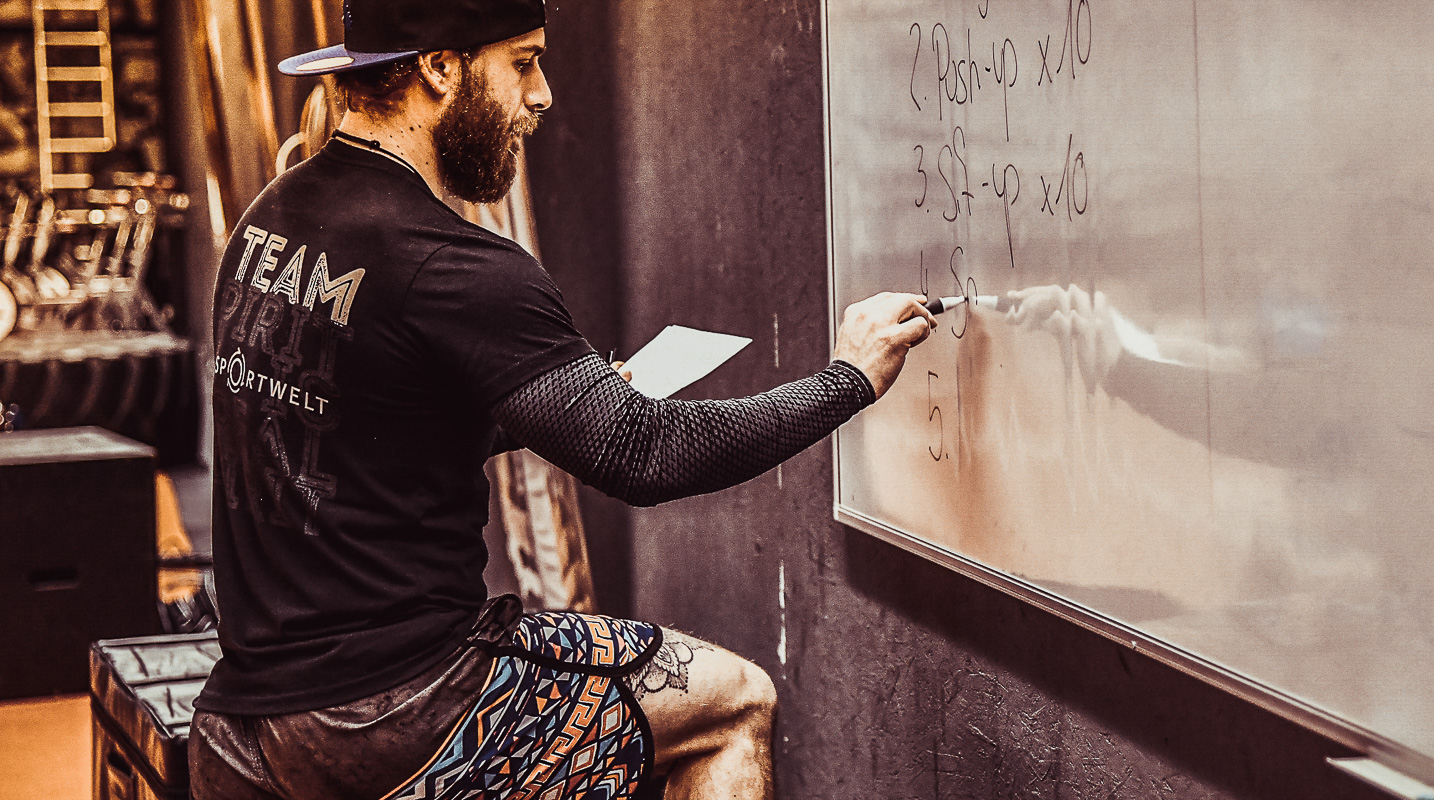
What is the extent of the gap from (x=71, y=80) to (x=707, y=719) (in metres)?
7.40

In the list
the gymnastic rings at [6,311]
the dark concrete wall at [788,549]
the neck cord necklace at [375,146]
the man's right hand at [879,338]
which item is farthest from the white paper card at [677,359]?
the gymnastic rings at [6,311]

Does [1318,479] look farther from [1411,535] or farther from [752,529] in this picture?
[752,529]

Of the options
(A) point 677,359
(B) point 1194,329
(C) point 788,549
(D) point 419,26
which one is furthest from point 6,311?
(B) point 1194,329

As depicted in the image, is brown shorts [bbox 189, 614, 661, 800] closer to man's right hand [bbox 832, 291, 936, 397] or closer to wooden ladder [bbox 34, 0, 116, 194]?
man's right hand [bbox 832, 291, 936, 397]

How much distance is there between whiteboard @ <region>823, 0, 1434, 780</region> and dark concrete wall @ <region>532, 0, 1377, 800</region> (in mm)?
126

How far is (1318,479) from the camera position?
3.25 feet

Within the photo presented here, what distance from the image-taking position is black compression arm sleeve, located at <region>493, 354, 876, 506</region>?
3.61 ft

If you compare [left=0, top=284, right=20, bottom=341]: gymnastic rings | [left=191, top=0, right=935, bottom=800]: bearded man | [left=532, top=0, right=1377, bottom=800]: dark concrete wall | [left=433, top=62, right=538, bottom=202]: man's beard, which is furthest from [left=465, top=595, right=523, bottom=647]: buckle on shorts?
[left=0, top=284, right=20, bottom=341]: gymnastic rings

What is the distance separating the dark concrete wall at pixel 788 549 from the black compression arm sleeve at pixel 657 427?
439mm

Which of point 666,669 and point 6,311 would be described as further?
point 6,311

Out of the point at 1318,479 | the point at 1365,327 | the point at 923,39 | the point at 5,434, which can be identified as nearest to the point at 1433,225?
the point at 1365,327

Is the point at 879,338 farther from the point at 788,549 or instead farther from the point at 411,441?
the point at 788,549

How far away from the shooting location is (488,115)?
123cm

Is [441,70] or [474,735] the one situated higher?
[441,70]
